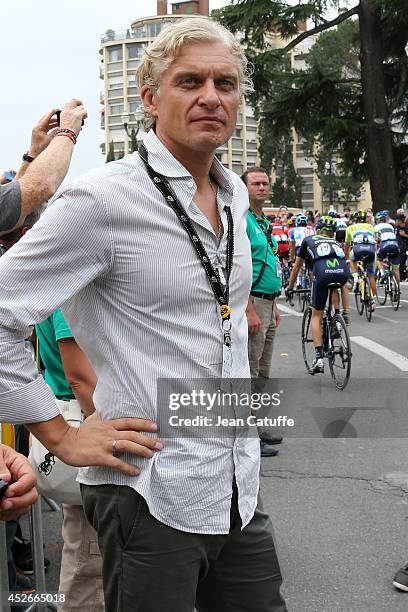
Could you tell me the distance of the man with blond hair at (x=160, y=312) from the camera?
1.68 metres

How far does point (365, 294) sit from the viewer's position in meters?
13.7

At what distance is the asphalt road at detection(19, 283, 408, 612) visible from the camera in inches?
142

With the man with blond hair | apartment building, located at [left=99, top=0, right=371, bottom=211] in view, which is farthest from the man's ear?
apartment building, located at [left=99, top=0, right=371, bottom=211]

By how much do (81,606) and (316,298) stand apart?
5998mm

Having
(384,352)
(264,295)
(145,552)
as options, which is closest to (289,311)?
(384,352)

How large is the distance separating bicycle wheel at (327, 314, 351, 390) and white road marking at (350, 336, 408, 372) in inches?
42.7

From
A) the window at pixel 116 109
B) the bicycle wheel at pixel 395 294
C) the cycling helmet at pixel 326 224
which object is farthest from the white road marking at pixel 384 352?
the window at pixel 116 109

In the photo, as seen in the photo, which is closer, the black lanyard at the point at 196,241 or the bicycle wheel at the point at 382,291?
the black lanyard at the point at 196,241

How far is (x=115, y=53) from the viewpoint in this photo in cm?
13662

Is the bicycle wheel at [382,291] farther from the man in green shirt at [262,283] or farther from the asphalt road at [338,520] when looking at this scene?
the man in green shirt at [262,283]

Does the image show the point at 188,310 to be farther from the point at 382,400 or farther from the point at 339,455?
the point at 382,400

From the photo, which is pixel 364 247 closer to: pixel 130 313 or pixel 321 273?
pixel 321 273

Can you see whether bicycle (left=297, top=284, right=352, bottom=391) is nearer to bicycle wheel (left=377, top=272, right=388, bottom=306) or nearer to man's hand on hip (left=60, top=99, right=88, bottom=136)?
man's hand on hip (left=60, top=99, right=88, bottom=136)

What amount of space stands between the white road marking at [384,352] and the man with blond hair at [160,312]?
24.8 ft
